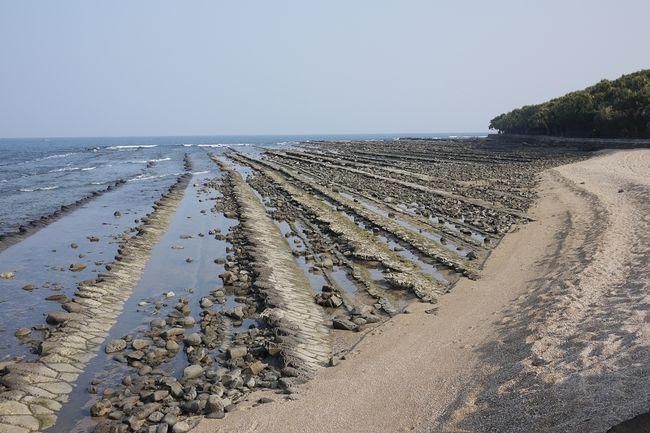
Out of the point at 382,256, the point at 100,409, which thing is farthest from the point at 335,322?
the point at 382,256

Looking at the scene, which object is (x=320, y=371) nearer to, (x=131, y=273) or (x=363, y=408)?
(x=363, y=408)

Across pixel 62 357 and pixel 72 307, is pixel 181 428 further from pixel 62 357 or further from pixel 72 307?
pixel 72 307

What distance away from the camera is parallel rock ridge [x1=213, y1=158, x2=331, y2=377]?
11.4m

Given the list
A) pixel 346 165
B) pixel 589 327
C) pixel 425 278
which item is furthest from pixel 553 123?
pixel 589 327

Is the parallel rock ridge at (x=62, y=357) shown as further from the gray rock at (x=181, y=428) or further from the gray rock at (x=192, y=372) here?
the gray rock at (x=181, y=428)

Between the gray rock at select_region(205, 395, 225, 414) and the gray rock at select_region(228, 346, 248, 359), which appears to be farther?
A: the gray rock at select_region(228, 346, 248, 359)

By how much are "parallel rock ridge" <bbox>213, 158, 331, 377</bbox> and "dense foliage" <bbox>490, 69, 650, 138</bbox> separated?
59425mm

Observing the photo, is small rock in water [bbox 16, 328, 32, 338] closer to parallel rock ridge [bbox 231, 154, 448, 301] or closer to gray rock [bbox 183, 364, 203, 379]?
gray rock [bbox 183, 364, 203, 379]

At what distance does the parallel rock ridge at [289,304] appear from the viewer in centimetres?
1139

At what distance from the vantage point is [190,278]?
18406mm

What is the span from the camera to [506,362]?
9.56 metres

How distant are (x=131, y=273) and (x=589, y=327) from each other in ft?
51.3

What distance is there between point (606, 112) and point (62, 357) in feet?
241

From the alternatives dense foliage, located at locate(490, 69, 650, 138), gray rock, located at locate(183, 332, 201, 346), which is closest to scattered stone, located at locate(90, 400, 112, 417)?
gray rock, located at locate(183, 332, 201, 346)
